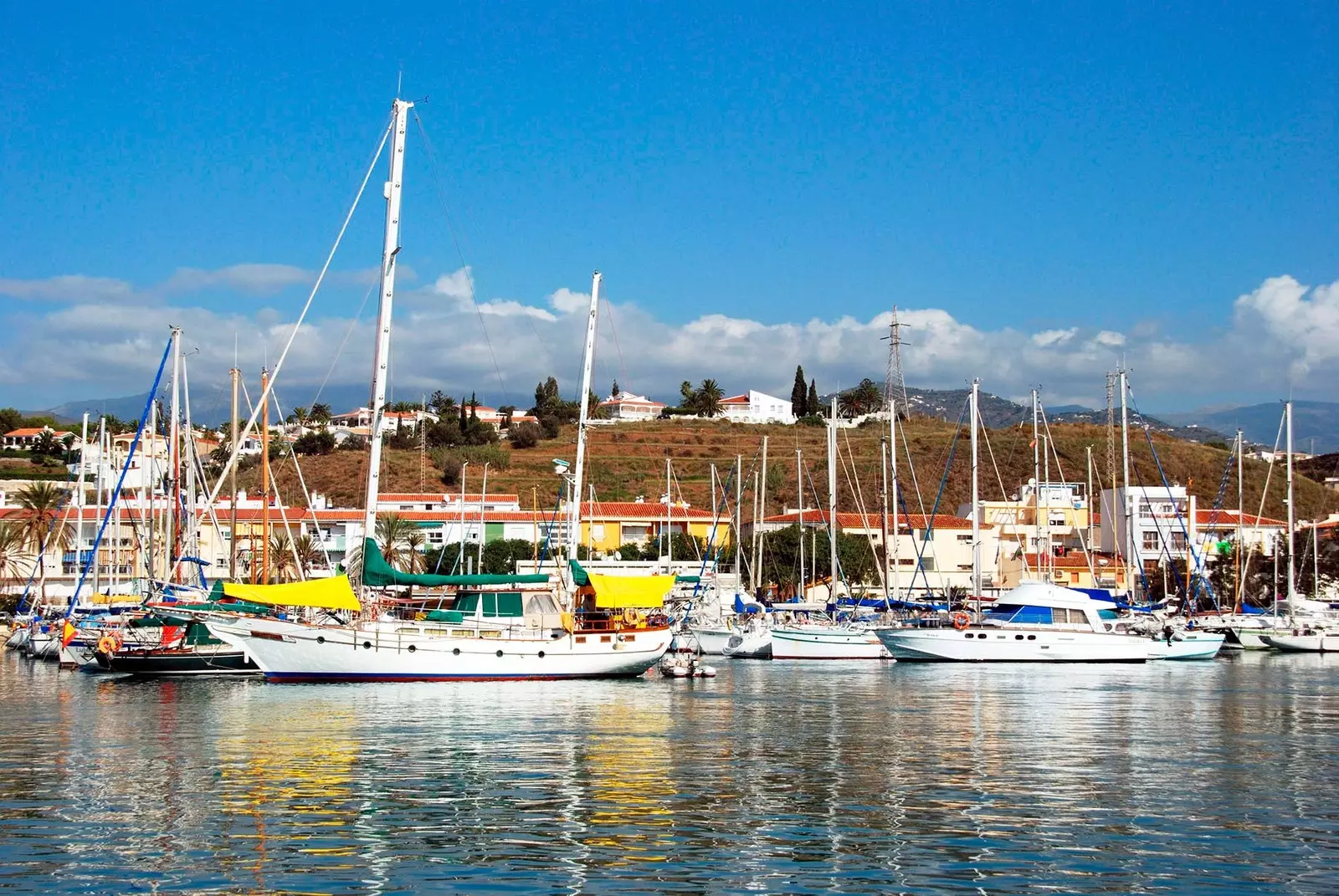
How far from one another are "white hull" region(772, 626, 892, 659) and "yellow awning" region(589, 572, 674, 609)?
52.9 feet

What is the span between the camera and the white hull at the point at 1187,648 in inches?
2446

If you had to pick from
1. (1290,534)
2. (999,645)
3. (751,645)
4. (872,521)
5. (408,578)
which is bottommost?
(751,645)

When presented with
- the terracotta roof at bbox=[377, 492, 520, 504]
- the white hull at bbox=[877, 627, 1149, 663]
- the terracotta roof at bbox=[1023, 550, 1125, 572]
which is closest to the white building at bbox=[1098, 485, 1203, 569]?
the terracotta roof at bbox=[1023, 550, 1125, 572]

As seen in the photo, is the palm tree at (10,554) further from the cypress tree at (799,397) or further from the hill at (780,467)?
the cypress tree at (799,397)

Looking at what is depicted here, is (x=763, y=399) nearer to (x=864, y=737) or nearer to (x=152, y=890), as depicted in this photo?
(x=864, y=737)

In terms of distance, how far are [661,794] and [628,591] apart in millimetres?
23324

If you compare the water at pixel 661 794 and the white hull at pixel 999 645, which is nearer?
the water at pixel 661 794

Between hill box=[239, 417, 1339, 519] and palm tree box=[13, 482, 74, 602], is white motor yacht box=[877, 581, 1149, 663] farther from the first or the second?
hill box=[239, 417, 1339, 519]

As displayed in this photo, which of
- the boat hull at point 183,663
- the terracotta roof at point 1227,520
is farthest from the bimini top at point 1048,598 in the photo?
the terracotta roof at point 1227,520

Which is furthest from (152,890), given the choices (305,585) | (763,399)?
(763,399)

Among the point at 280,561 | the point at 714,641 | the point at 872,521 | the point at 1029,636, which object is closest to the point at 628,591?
the point at 714,641

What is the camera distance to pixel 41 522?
266ft

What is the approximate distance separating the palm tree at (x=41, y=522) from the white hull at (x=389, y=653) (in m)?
36.3

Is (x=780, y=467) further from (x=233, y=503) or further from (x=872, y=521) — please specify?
(x=233, y=503)
